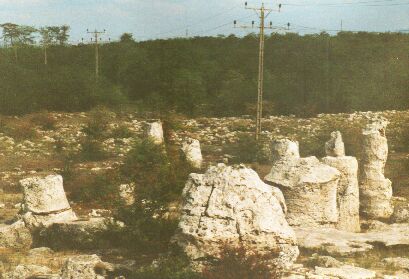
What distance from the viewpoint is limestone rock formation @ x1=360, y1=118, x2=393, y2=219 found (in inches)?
639

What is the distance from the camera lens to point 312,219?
42.0 ft

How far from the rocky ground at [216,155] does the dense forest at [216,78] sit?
340 centimetres

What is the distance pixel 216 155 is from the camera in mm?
30609

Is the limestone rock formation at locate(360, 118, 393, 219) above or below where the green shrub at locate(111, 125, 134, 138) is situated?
above

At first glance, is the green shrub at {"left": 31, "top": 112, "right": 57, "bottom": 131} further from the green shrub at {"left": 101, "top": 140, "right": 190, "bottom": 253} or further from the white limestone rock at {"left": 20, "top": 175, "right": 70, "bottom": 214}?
the green shrub at {"left": 101, "top": 140, "right": 190, "bottom": 253}

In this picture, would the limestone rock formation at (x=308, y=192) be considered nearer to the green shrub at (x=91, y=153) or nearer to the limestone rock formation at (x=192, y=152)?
the limestone rock formation at (x=192, y=152)

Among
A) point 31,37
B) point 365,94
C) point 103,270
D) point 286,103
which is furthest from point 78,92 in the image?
point 103,270

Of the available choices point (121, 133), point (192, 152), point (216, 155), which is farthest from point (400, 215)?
point (121, 133)

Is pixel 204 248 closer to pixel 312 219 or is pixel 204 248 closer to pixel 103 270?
pixel 103 270

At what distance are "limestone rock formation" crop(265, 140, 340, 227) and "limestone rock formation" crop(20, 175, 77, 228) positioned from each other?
15.8 feet

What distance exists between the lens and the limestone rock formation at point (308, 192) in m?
12.7

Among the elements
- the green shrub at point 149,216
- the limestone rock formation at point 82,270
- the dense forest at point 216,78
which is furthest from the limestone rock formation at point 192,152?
the dense forest at point 216,78

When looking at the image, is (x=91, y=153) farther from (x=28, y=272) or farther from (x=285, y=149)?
(x=28, y=272)

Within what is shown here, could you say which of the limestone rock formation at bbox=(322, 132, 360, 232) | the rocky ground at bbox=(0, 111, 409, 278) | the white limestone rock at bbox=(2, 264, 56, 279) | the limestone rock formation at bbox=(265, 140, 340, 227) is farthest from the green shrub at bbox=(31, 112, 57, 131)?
the white limestone rock at bbox=(2, 264, 56, 279)
